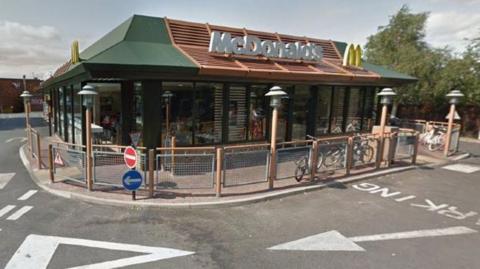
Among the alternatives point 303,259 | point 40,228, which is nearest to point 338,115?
point 303,259

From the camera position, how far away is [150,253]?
4.41 metres

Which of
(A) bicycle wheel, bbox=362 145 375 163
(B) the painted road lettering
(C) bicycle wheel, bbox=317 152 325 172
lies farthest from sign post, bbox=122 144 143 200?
(A) bicycle wheel, bbox=362 145 375 163

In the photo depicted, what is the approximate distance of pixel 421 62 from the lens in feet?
66.2

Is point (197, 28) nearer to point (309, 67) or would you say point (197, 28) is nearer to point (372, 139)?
point (309, 67)

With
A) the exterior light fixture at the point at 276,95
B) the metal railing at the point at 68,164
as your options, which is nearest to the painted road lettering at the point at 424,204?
the exterior light fixture at the point at 276,95

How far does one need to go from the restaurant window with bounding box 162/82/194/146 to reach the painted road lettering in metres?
5.42

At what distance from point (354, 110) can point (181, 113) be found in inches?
358

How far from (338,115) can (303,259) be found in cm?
1017

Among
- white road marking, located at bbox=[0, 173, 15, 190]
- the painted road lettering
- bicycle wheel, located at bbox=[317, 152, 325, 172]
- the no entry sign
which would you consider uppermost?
the no entry sign

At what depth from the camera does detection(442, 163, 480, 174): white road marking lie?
10.4m

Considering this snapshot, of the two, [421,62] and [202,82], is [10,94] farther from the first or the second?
[421,62]

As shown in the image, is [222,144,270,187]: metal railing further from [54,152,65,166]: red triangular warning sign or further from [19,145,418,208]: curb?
[54,152,65,166]: red triangular warning sign

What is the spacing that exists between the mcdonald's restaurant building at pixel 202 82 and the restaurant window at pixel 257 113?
0.04m

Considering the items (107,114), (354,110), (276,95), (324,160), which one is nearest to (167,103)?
(276,95)
